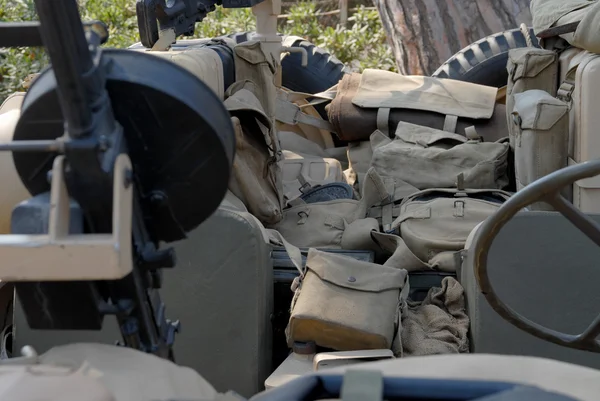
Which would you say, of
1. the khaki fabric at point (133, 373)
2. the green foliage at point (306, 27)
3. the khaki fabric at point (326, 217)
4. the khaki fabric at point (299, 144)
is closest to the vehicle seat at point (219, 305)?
the khaki fabric at point (326, 217)

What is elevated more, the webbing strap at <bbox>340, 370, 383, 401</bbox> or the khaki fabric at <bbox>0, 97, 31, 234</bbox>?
the webbing strap at <bbox>340, 370, 383, 401</bbox>

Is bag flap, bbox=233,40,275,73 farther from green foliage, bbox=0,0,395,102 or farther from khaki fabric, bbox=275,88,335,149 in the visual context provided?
green foliage, bbox=0,0,395,102

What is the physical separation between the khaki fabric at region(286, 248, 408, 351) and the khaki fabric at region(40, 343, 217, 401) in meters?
1.17

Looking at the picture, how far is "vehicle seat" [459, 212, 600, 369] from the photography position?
2.12 m

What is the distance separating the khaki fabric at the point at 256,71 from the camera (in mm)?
3445

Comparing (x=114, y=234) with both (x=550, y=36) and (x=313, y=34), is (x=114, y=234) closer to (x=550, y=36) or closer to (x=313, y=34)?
(x=550, y=36)

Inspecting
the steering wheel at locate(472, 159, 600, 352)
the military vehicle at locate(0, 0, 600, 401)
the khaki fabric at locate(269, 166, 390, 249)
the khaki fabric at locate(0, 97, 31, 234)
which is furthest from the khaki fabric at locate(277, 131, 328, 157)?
the steering wheel at locate(472, 159, 600, 352)

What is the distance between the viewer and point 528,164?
2.86 metres

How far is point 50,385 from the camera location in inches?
31.7

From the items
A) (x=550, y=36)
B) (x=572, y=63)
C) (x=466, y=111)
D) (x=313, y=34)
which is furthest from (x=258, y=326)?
(x=313, y=34)

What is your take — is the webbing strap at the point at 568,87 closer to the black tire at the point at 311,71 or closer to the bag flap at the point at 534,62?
the bag flap at the point at 534,62

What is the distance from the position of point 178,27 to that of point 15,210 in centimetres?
252

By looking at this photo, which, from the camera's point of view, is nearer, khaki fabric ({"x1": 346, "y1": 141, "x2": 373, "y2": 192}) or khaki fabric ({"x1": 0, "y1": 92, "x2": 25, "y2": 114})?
khaki fabric ({"x1": 0, "y1": 92, "x2": 25, "y2": 114})

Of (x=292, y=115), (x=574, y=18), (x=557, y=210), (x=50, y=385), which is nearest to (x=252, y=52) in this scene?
(x=292, y=115)
